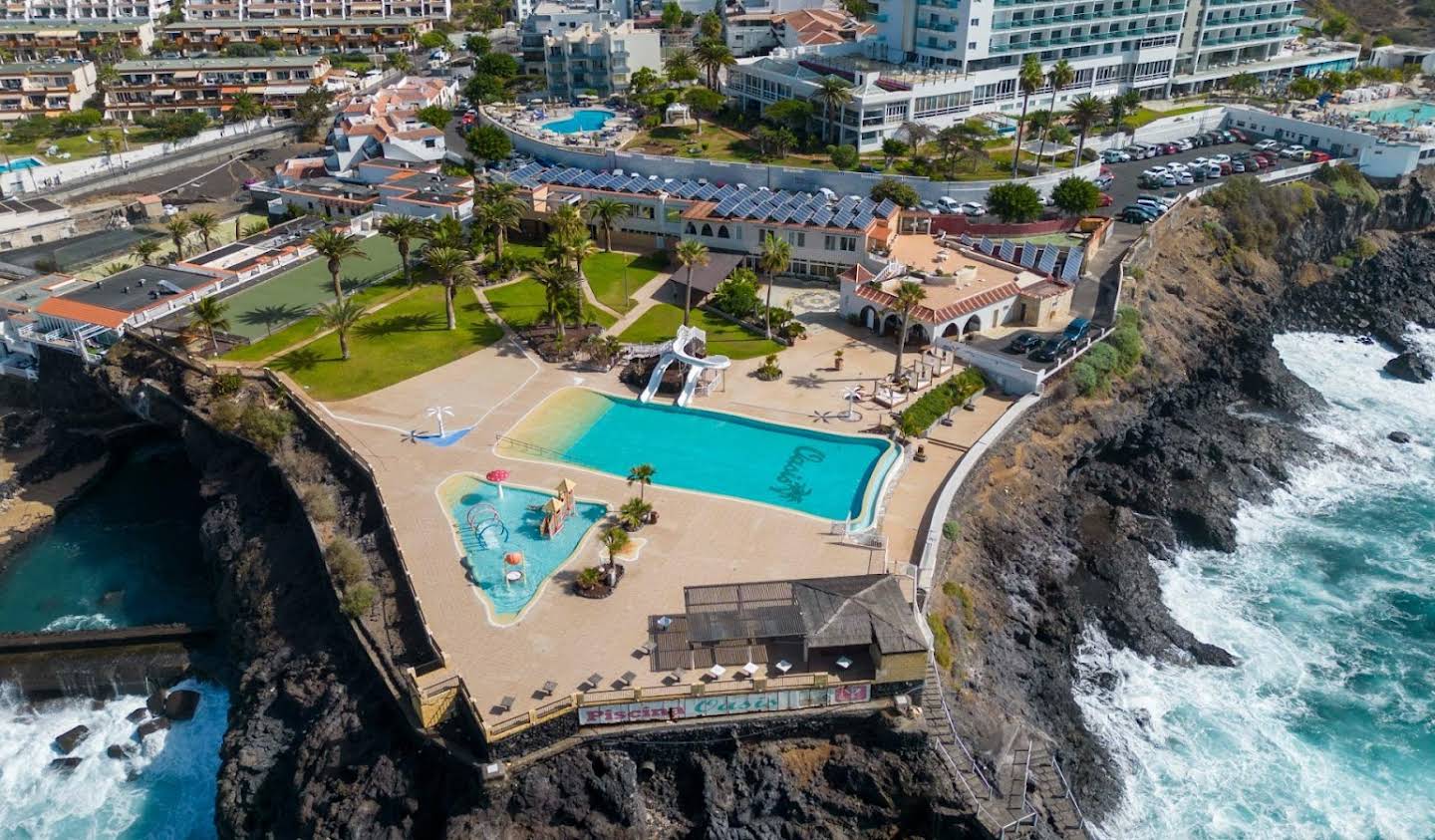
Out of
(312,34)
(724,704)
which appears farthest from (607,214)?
(312,34)

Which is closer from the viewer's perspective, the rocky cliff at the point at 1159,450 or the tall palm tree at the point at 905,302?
the rocky cliff at the point at 1159,450

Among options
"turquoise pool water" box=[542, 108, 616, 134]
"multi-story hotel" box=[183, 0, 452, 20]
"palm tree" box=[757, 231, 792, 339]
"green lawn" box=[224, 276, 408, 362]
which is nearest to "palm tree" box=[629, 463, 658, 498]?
"palm tree" box=[757, 231, 792, 339]

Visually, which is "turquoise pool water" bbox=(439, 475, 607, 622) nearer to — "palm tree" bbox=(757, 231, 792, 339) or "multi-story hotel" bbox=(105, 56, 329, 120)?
"palm tree" bbox=(757, 231, 792, 339)

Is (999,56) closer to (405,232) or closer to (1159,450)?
(1159,450)

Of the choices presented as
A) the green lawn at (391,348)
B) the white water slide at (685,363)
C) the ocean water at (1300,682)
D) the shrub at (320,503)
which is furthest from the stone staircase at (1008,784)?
the green lawn at (391,348)

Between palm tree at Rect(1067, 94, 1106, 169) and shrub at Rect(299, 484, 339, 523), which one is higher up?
palm tree at Rect(1067, 94, 1106, 169)

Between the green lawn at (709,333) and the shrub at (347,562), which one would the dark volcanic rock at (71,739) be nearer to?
the shrub at (347,562)

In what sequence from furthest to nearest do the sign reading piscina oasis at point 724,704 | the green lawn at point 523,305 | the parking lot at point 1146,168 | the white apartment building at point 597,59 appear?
the white apartment building at point 597,59
the parking lot at point 1146,168
the green lawn at point 523,305
the sign reading piscina oasis at point 724,704
